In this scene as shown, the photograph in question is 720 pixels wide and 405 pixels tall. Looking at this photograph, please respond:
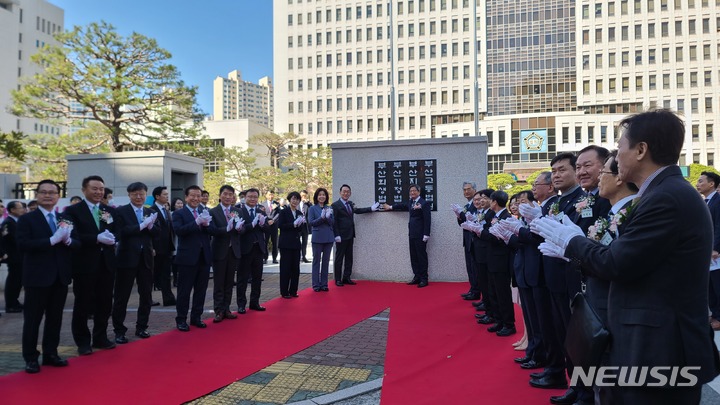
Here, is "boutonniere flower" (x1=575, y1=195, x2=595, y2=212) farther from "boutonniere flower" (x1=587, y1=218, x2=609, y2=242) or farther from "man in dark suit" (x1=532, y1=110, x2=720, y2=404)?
"man in dark suit" (x1=532, y1=110, x2=720, y2=404)

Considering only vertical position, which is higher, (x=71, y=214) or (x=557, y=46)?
(x=557, y=46)

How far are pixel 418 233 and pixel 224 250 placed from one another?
4188 millimetres

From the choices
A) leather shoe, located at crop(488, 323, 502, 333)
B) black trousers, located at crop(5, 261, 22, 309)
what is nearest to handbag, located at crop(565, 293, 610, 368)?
leather shoe, located at crop(488, 323, 502, 333)

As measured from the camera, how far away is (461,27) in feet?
210

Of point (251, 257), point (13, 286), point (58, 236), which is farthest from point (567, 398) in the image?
point (13, 286)

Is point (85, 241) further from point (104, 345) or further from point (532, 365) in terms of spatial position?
point (532, 365)

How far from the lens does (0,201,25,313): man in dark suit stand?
307 inches

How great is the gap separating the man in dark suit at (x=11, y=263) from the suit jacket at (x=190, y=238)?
3.47 meters

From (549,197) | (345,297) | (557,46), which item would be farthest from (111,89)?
(557,46)

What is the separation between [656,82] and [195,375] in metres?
65.1

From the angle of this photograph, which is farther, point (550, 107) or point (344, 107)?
point (344, 107)

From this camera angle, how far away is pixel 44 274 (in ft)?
15.5

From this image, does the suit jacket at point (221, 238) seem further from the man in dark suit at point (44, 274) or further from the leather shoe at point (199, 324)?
the man in dark suit at point (44, 274)

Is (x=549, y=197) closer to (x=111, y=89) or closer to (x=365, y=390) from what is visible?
(x=365, y=390)
